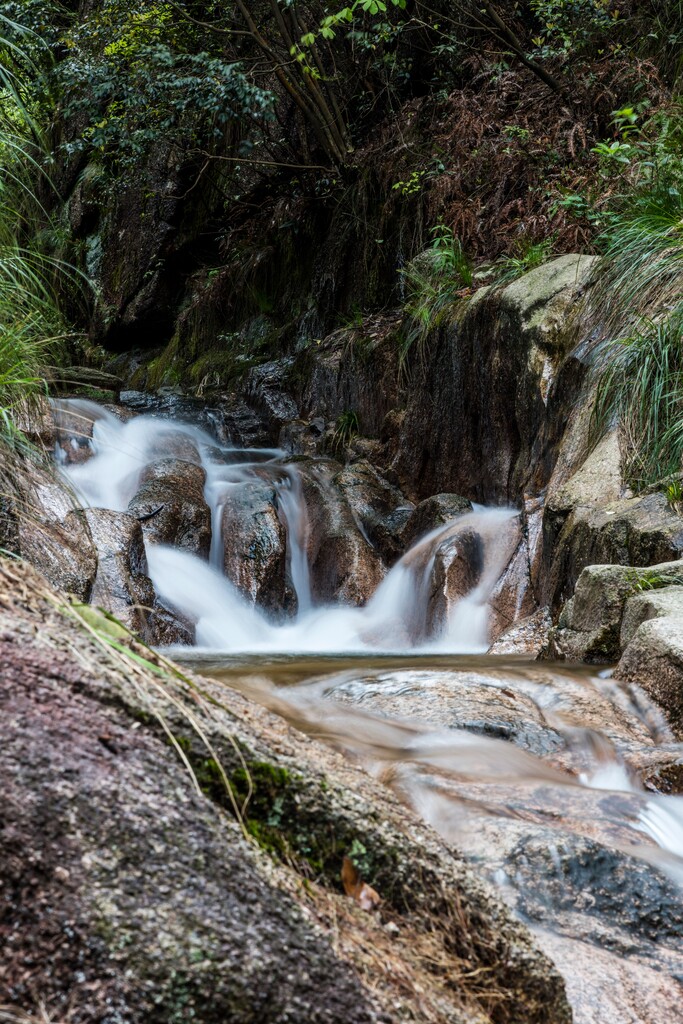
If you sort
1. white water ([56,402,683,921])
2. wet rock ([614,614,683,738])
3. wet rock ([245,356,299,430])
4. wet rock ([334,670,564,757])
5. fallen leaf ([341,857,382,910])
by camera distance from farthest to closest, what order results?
wet rock ([245,356,299,430]) < wet rock ([614,614,683,738]) < wet rock ([334,670,564,757]) < white water ([56,402,683,921]) < fallen leaf ([341,857,382,910])

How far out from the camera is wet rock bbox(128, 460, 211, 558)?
7156 millimetres

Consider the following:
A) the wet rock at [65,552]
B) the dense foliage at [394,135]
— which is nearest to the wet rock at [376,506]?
the dense foliage at [394,135]

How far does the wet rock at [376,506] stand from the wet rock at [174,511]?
1.48 metres

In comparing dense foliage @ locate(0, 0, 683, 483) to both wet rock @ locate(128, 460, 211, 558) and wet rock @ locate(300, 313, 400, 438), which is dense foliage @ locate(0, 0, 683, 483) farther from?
wet rock @ locate(128, 460, 211, 558)

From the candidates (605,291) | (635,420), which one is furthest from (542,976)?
(605,291)

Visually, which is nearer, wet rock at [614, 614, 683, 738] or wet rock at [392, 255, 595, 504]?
wet rock at [614, 614, 683, 738]

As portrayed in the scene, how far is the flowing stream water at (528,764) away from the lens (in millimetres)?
1933

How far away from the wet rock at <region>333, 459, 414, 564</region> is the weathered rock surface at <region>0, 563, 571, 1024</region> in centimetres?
649

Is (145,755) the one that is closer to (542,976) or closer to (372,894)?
(372,894)

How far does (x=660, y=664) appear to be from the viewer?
3.46 metres

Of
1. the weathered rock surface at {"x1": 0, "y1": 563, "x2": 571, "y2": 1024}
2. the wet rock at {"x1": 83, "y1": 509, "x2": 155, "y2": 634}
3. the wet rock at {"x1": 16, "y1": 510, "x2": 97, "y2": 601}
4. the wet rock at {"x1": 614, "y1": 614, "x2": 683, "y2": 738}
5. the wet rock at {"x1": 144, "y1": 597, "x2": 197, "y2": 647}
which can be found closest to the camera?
the weathered rock surface at {"x1": 0, "y1": 563, "x2": 571, "y2": 1024}

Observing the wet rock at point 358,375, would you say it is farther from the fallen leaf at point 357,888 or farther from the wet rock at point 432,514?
the fallen leaf at point 357,888

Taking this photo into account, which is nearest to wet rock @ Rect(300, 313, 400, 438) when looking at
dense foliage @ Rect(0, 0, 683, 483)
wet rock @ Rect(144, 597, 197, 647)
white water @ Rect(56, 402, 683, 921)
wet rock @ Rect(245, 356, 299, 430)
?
wet rock @ Rect(245, 356, 299, 430)

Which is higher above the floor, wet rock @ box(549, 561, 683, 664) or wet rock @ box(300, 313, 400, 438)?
wet rock @ box(300, 313, 400, 438)
